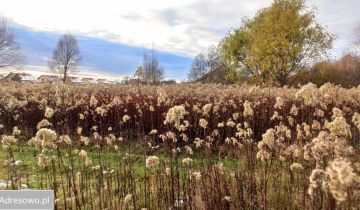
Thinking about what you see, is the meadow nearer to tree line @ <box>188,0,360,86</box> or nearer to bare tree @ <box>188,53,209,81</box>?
tree line @ <box>188,0,360,86</box>

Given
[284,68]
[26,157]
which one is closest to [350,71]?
[284,68]

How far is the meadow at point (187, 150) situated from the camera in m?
4.04

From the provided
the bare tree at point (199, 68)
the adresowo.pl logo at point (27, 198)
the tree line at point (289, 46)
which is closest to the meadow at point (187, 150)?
the adresowo.pl logo at point (27, 198)

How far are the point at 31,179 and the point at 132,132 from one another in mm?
4183

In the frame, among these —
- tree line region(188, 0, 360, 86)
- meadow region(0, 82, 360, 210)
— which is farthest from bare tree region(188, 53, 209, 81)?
meadow region(0, 82, 360, 210)

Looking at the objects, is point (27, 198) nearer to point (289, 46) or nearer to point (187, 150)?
point (187, 150)

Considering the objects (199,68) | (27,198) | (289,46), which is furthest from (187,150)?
(199,68)

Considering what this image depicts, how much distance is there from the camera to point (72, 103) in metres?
12.7

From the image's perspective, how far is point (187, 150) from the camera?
18.4ft

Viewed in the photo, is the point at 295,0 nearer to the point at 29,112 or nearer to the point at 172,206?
the point at 29,112

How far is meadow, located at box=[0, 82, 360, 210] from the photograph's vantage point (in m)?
4.04

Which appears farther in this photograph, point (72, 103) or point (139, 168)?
point (72, 103)

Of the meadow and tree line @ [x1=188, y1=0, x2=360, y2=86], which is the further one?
tree line @ [x1=188, y1=0, x2=360, y2=86]

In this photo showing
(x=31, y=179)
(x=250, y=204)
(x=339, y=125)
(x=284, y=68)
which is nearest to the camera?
(x=339, y=125)
